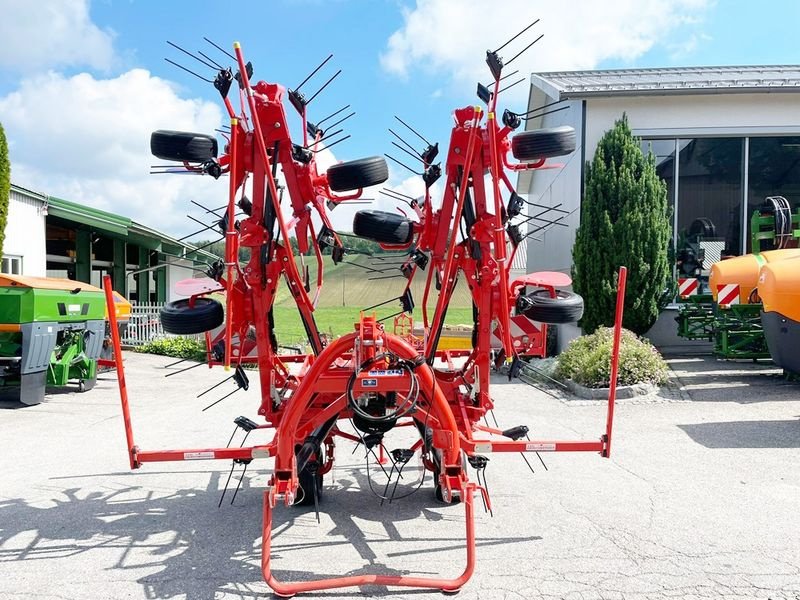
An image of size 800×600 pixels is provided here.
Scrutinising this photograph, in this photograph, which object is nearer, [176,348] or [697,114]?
[697,114]

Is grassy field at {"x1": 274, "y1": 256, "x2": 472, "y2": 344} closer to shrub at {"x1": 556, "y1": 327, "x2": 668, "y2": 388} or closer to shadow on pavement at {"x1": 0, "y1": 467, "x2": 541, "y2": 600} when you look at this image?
shadow on pavement at {"x1": 0, "y1": 467, "x2": 541, "y2": 600}

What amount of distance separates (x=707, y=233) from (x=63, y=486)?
13.7 meters

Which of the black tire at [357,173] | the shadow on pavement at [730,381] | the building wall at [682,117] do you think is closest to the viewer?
the black tire at [357,173]

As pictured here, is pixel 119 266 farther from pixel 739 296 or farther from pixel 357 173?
pixel 357 173

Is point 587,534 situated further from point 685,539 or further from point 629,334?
point 629,334

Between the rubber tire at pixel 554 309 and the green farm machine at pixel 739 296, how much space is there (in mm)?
6356

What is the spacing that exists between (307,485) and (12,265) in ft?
38.4

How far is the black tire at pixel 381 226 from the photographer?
4.61m

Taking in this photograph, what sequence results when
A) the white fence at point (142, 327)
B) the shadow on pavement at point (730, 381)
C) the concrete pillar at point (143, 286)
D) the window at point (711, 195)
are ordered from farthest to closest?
the concrete pillar at point (143, 286) → the white fence at point (142, 327) → the window at point (711, 195) → the shadow on pavement at point (730, 381)

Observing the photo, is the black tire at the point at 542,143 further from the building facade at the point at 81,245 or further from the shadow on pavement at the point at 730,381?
the building facade at the point at 81,245

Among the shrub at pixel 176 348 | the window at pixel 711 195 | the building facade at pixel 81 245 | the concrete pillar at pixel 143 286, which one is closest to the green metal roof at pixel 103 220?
the building facade at pixel 81 245

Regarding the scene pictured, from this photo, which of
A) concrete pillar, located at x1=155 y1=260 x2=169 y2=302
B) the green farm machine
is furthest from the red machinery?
concrete pillar, located at x1=155 y1=260 x2=169 y2=302

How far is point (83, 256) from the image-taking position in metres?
17.2

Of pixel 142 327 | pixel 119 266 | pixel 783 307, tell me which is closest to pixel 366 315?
pixel 783 307
